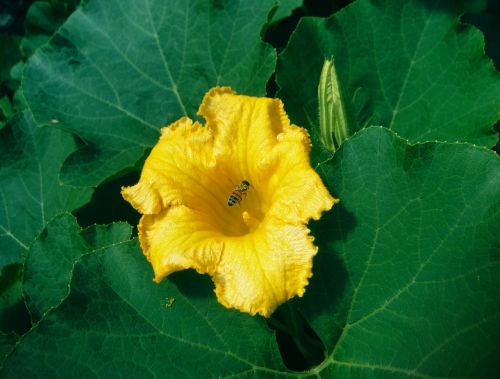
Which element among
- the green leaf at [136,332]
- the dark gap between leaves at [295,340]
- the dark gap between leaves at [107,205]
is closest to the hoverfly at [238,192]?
the green leaf at [136,332]

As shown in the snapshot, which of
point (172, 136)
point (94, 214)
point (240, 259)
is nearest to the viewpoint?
point (240, 259)

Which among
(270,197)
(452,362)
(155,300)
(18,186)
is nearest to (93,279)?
(155,300)

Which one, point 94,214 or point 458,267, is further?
point 94,214

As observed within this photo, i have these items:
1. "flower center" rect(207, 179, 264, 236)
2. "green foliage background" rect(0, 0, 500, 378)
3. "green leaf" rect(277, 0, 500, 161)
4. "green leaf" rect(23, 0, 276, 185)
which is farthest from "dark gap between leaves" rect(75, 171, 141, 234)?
"green leaf" rect(277, 0, 500, 161)

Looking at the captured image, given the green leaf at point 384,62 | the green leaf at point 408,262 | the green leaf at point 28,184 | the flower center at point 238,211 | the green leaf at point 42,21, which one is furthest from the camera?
the green leaf at point 42,21

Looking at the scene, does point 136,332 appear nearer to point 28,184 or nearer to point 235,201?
point 235,201

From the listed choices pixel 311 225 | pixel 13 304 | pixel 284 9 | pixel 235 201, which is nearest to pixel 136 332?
pixel 235 201

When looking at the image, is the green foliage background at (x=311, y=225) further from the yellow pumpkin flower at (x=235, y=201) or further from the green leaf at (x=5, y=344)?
the yellow pumpkin flower at (x=235, y=201)

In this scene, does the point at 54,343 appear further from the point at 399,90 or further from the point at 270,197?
the point at 399,90
